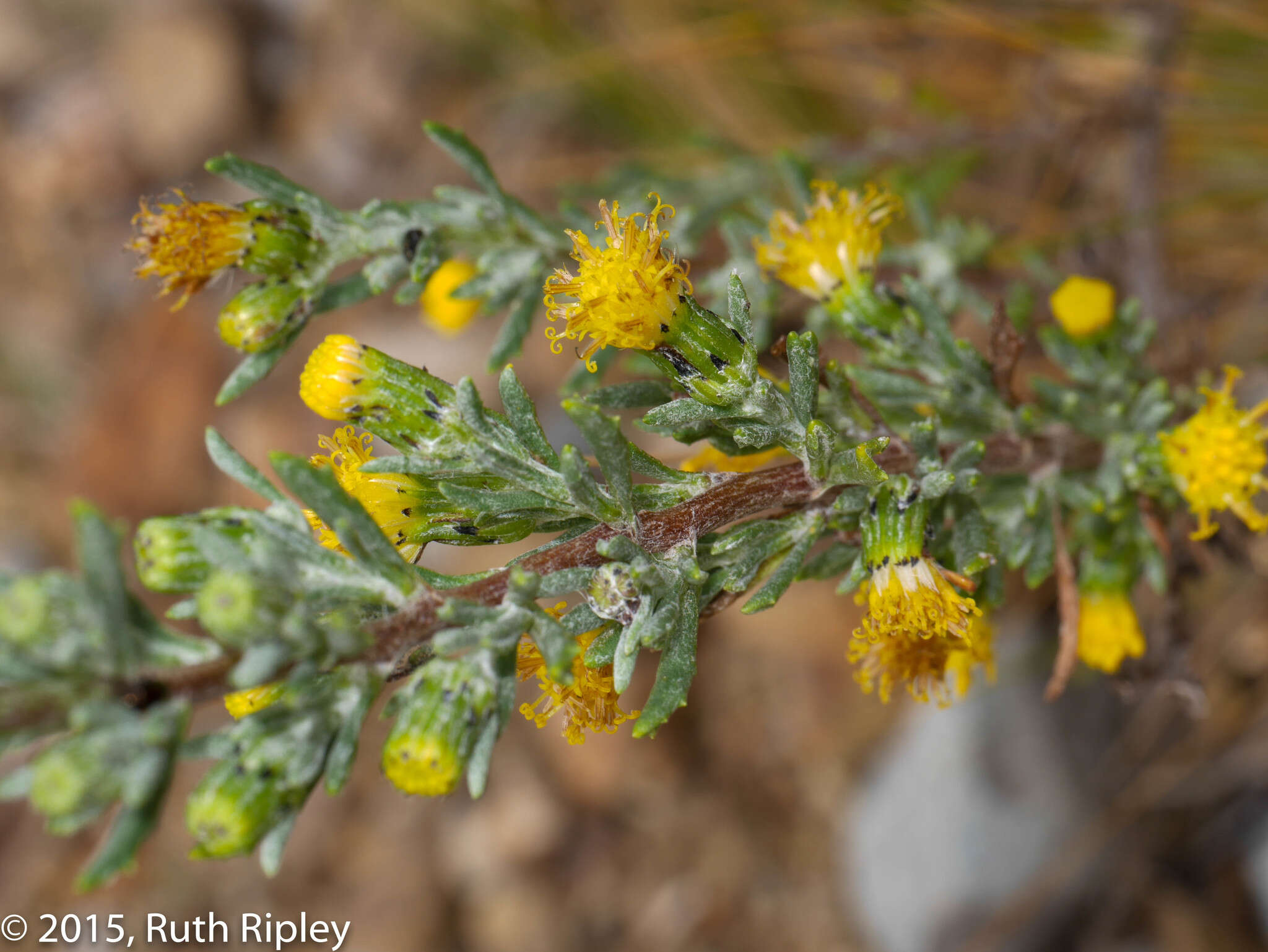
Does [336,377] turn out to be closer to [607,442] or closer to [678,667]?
[607,442]

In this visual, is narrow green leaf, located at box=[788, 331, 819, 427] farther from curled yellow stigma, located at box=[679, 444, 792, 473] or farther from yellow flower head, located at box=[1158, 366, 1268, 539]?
yellow flower head, located at box=[1158, 366, 1268, 539]

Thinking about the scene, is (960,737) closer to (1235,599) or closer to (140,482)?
(1235,599)

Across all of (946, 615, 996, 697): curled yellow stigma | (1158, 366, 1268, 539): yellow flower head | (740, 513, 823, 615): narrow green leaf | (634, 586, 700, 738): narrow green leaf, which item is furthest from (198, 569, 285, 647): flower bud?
(1158, 366, 1268, 539): yellow flower head

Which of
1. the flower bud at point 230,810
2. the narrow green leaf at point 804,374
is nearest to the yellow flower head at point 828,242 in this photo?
the narrow green leaf at point 804,374

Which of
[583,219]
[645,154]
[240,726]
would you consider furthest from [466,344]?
[240,726]

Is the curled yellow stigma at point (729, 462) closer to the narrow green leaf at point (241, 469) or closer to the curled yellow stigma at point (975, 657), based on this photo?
the curled yellow stigma at point (975, 657)

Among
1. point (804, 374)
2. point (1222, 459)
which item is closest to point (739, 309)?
point (804, 374)
